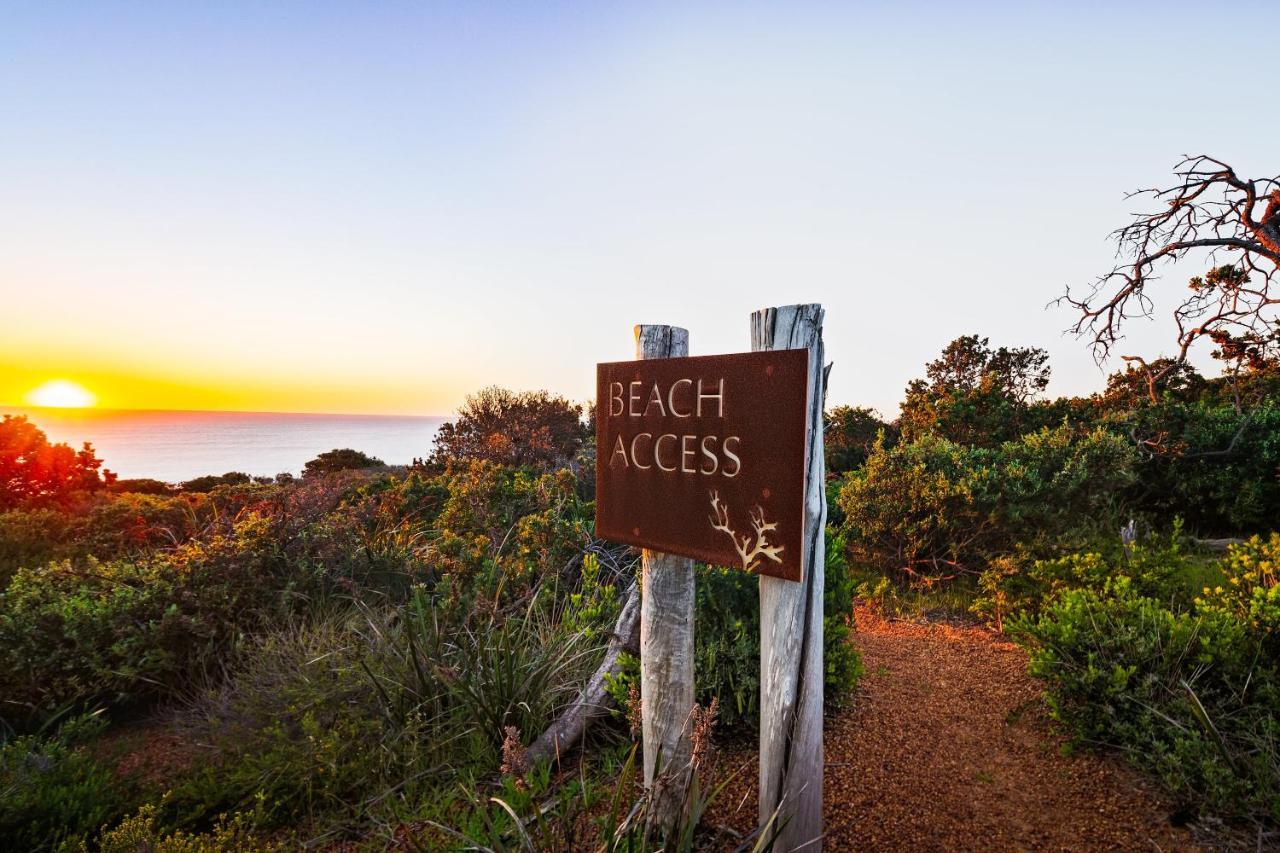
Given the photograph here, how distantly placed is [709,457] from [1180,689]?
9.74 ft

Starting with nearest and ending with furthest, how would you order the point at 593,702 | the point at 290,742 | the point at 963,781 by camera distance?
1. the point at 963,781
2. the point at 290,742
3. the point at 593,702

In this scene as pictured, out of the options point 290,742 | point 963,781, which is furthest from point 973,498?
point 290,742

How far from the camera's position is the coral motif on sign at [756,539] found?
2203 millimetres

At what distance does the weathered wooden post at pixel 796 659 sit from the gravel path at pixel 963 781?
203 millimetres

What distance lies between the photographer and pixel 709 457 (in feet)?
7.86

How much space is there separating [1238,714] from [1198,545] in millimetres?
6013

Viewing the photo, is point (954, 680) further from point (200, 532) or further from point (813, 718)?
point (200, 532)

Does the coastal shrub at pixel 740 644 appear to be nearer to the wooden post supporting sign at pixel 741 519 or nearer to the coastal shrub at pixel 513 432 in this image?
the wooden post supporting sign at pixel 741 519

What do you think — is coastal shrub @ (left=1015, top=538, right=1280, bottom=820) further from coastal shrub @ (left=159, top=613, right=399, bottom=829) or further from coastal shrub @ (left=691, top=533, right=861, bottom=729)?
coastal shrub @ (left=159, top=613, right=399, bottom=829)

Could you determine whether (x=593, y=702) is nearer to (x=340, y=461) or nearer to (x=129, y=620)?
(x=129, y=620)

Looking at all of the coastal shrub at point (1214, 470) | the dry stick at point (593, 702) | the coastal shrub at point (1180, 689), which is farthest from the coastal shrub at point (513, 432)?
the coastal shrub at point (1214, 470)

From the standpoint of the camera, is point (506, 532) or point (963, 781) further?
point (506, 532)

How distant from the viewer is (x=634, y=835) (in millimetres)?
2398

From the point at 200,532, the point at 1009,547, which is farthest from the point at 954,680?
the point at 200,532
